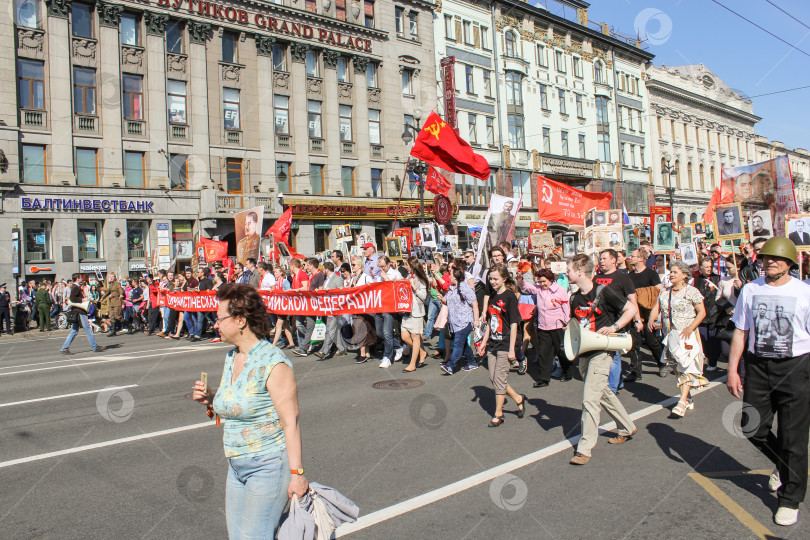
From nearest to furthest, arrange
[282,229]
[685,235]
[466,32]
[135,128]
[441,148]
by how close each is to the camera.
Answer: [441,148]
[282,229]
[685,235]
[135,128]
[466,32]

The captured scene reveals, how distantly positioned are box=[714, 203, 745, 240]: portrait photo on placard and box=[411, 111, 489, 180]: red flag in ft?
19.7

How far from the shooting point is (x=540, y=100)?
161 ft

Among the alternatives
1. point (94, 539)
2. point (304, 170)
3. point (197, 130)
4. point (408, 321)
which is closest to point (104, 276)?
point (197, 130)

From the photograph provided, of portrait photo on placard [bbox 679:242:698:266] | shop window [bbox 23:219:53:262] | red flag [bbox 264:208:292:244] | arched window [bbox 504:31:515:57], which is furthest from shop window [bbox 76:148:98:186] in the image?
arched window [bbox 504:31:515:57]

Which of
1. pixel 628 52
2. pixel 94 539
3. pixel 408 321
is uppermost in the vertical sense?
pixel 628 52

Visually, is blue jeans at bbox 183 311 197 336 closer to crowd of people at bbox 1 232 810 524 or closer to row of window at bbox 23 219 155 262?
crowd of people at bbox 1 232 810 524

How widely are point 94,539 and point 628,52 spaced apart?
63.3 m

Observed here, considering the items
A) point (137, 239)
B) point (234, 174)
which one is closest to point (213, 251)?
point (137, 239)

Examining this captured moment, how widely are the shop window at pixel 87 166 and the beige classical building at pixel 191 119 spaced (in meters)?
0.06

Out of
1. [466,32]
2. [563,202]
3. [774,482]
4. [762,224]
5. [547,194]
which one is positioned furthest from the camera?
[466,32]

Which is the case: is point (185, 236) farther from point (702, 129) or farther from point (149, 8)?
point (702, 129)

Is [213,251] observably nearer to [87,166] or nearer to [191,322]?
[191,322]

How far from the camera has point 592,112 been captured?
54.5 m

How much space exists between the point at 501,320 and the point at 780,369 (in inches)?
121
